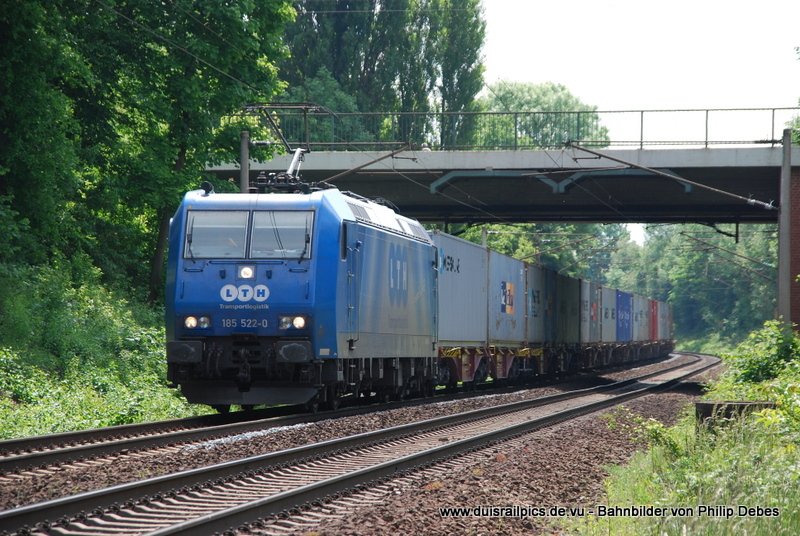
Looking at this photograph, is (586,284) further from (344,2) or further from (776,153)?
(344,2)

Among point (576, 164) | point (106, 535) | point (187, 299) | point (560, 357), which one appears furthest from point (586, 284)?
point (106, 535)

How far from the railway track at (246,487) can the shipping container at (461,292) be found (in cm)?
844

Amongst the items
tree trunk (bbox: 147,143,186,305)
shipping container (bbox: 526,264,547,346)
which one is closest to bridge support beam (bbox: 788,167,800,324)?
shipping container (bbox: 526,264,547,346)

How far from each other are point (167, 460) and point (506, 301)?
65.7ft

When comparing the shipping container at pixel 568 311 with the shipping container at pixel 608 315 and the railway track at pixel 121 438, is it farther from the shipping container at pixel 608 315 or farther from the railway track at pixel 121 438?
the railway track at pixel 121 438

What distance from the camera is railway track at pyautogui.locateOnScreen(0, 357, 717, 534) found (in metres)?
7.91

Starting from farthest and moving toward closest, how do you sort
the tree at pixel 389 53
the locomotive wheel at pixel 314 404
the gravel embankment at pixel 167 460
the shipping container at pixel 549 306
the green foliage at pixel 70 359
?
the tree at pixel 389 53 < the shipping container at pixel 549 306 < the locomotive wheel at pixel 314 404 < the green foliage at pixel 70 359 < the gravel embankment at pixel 167 460

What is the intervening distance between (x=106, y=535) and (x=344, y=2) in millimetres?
57409

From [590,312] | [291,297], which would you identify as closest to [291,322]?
[291,297]

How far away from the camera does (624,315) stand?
52781 mm

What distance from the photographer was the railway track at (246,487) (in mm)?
7914

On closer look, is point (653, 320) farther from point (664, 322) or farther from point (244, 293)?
point (244, 293)

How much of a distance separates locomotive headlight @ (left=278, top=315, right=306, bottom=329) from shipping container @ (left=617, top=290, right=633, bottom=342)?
3595 cm

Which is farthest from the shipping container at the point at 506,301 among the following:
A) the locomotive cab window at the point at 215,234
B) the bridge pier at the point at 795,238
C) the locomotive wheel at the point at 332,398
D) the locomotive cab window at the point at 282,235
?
the locomotive cab window at the point at 215,234
